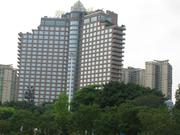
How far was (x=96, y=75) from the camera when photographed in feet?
521

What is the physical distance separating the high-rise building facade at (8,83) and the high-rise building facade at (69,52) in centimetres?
940

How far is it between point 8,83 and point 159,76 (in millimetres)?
60814

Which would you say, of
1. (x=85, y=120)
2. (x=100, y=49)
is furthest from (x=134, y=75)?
(x=85, y=120)

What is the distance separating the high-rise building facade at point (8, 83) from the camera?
180750 mm

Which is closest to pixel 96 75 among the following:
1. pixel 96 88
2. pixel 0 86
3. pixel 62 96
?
pixel 0 86

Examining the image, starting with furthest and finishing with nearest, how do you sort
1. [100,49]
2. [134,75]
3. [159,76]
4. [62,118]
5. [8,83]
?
[8,83] < [134,75] < [159,76] < [100,49] < [62,118]

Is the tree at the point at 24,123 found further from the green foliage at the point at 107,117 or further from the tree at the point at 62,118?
the tree at the point at 62,118

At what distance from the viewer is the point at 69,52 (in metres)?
168

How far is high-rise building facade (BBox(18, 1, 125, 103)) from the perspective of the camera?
516ft

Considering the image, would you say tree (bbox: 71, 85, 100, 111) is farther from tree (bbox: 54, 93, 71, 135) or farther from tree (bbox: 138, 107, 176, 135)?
tree (bbox: 138, 107, 176, 135)

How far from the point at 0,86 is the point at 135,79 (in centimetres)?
5458

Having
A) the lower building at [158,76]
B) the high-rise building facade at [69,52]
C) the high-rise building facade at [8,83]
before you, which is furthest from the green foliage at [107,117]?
the high-rise building facade at [8,83]

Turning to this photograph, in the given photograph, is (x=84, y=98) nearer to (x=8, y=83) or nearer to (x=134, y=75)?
(x=134, y=75)

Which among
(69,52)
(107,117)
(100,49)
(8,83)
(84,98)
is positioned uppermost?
(100,49)
